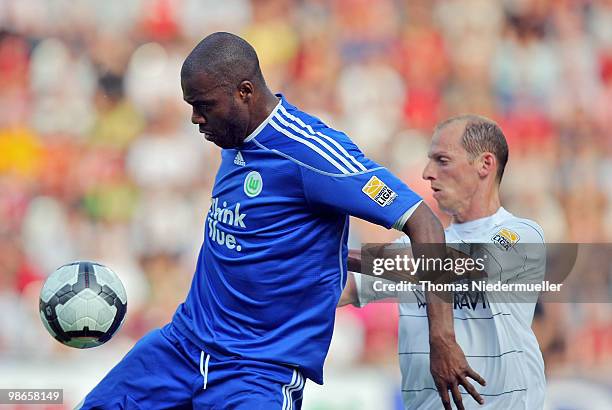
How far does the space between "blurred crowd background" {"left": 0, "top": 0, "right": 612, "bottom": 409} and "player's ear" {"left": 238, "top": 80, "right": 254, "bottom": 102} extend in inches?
212

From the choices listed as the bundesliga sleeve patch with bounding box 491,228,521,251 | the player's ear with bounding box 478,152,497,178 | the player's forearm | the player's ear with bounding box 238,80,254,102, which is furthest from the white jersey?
the player's ear with bounding box 238,80,254,102

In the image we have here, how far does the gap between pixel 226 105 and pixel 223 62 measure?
19 cm

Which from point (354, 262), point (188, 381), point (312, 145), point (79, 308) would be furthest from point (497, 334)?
point (79, 308)

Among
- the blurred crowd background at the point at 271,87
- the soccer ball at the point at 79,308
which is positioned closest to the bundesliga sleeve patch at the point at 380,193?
the soccer ball at the point at 79,308

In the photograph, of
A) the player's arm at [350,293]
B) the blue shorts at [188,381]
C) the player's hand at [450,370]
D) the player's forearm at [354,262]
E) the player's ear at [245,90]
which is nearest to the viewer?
the player's hand at [450,370]

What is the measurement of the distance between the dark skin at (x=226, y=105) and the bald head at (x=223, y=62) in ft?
0.05

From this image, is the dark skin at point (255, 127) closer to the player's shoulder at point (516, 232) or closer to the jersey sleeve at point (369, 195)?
the jersey sleeve at point (369, 195)

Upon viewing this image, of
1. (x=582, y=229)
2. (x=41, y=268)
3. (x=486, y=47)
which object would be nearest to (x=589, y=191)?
(x=582, y=229)

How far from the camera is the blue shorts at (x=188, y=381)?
15.6ft

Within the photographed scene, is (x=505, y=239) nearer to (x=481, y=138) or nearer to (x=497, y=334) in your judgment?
(x=497, y=334)

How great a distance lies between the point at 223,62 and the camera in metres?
4.88

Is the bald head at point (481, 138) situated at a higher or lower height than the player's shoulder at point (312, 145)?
higher

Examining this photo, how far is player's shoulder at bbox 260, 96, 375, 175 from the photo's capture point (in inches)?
185

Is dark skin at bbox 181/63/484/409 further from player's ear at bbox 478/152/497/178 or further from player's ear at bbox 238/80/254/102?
player's ear at bbox 478/152/497/178
